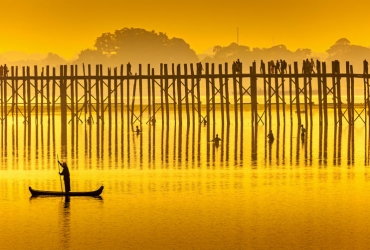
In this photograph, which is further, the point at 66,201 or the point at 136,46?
the point at 136,46

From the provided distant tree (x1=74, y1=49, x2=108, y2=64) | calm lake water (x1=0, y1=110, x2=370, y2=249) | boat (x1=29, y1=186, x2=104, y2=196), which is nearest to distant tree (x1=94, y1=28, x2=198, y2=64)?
distant tree (x1=74, y1=49, x2=108, y2=64)

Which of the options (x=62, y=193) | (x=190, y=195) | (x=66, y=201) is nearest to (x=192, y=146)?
(x=190, y=195)

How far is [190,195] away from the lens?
62.7 ft

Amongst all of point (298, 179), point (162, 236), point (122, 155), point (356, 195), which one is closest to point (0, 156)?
point (122, 155)

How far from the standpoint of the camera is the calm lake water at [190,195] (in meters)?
14.6

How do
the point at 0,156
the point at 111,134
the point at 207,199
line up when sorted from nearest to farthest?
the point at 207,199 < the point at 0,156 < the point at 111,134

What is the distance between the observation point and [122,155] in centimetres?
2836

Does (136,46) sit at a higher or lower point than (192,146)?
higher

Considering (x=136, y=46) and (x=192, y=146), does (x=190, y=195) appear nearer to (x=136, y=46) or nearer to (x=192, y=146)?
(x=192, y=146)

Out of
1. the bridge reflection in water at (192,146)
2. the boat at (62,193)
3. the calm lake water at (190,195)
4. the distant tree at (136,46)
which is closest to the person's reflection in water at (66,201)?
the calm lake water at (190,195)

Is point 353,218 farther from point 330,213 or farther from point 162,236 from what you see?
point 162,236

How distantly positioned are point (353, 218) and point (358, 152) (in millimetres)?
13436

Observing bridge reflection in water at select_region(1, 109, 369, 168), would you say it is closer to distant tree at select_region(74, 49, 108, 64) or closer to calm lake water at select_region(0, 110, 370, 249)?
calm lake water at select_region(0, 110, 370, 249)

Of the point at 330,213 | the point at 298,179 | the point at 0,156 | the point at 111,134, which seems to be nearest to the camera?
the point at 330,213
